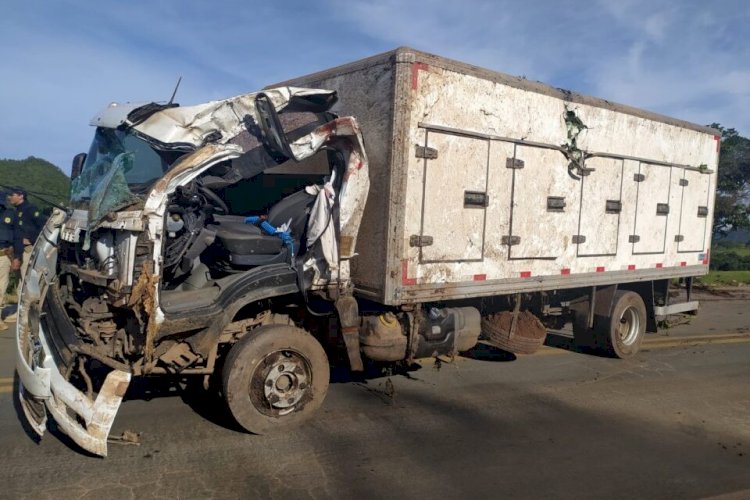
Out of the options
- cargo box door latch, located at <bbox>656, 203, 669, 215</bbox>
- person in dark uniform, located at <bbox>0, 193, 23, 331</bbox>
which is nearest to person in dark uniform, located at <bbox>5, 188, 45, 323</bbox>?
person in dark uniform, located at <bbox>0, 193, 23, 331</bbox>

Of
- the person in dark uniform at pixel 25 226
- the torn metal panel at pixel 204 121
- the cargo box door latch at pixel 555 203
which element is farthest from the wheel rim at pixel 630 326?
the person in dark uniform at pixel 25 226

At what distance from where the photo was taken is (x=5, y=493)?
3750mm

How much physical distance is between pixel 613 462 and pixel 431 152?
305cm

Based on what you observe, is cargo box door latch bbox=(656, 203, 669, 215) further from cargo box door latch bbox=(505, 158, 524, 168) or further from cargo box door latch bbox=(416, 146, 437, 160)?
cargo box door latch bbox=(416, 146, 437, 160)

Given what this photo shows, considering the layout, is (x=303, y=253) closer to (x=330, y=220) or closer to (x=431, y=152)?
(x=330, y=220)

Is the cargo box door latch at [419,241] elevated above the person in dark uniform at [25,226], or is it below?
above

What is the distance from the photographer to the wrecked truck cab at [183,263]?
4355mm

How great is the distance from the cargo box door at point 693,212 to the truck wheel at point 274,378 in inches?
253

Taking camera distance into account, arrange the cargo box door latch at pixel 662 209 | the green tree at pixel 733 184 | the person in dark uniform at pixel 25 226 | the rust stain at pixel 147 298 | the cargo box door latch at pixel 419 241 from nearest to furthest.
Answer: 1. the rust stain at pixel 147 298
2. the cargo box door latch at pixel 419 241
3. the cargo box door latch at pixel 662 209
4. the person in dark uniform at pixel 25 226
5. the green tree at pixel 733 184

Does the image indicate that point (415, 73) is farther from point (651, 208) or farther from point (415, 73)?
point (651, 208)

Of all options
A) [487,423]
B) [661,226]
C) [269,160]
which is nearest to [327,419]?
[487,423]

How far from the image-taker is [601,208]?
25.0ft

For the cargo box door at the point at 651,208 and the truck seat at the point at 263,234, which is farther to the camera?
the cargo box door at the point at 651,208

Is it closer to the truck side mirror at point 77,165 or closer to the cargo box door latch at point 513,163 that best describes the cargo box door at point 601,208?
the cargo box door latch at point 513,163
